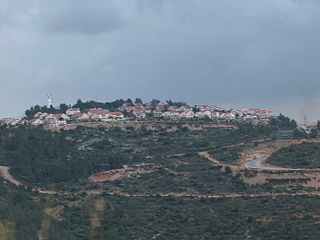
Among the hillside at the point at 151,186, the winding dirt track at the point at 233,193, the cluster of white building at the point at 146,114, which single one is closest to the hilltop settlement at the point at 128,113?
the cluster of white building at the point at 146,114

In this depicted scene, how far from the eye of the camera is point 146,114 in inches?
5645

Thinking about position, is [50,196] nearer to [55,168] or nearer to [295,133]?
[55,168]

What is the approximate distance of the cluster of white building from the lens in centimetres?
13738

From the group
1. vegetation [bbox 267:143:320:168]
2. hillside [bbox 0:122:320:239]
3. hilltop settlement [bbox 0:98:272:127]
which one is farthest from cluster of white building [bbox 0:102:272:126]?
vegetation [bbox 267:143:320:168]

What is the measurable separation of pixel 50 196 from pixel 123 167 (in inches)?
629

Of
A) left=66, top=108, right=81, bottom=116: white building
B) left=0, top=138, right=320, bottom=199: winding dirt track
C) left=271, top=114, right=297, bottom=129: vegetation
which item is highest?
left=66, top=108, right=81, bottom=116: white building

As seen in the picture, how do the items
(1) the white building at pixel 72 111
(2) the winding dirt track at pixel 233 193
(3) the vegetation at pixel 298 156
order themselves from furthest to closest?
(1) the white building at pixel 72 111 < (3) the vegetation at pixel 298 156 < (2) the winding dirt track at pixel 233 193

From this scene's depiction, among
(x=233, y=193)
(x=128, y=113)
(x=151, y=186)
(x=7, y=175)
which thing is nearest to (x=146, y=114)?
(x=128, y=113)

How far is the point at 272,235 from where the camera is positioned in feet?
205

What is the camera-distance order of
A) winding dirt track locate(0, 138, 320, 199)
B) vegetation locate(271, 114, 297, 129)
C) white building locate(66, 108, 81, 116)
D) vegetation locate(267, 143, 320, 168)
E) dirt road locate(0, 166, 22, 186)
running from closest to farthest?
winding dirt track locate(0, 138, 320, 199), dirt road locate(0, 166, 22, 186), vegetation locate(267, 143, 320, 168), vegetation locate(271, 114, 297, 129), white building locate(66, 108, 81, 116)

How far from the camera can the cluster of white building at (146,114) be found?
137 meters

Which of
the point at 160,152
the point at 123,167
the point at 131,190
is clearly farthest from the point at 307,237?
the point at 160,152

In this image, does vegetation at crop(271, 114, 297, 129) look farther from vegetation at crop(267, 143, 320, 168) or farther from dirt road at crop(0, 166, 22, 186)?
dirt road at crop(0, 166, 22, 186)

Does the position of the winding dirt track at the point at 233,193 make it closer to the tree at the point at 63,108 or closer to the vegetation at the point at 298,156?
the vegetation at the point at 298,156
